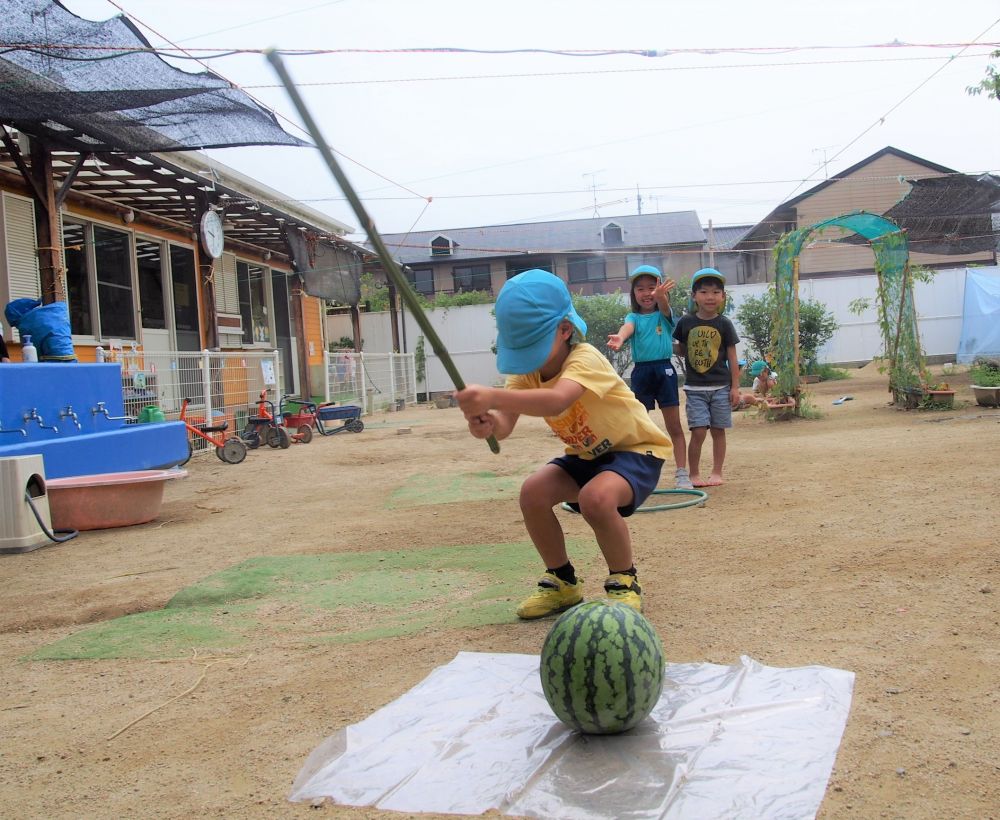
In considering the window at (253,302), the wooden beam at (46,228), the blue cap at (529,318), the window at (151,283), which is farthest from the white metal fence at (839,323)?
the blue cap at (529,318)

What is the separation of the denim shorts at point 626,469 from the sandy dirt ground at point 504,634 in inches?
19.0

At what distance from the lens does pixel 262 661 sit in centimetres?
301

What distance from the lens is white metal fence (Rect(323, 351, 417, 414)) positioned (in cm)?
1658

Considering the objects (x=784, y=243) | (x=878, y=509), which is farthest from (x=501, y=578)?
(x=784, y=243)

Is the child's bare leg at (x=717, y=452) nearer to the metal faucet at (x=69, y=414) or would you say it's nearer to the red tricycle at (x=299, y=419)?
the metal faucet at (x=69, y=414)

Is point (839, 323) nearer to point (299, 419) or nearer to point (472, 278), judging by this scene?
point (472, 278)

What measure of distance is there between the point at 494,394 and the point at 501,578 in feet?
4.99

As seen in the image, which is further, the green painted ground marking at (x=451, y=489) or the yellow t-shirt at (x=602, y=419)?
the green painted ground marking at (x=451, y=489)

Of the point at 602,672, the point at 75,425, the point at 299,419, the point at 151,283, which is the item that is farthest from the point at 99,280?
the point at 602,672

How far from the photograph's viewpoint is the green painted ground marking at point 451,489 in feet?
21.1

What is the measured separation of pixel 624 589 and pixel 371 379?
16780mm

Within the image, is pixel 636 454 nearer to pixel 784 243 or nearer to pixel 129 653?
pixel 129 653

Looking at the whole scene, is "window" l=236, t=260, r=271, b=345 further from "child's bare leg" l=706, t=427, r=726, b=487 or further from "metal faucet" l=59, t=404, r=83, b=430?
"child's bare leg" l=706, t=427, r=726, b=487

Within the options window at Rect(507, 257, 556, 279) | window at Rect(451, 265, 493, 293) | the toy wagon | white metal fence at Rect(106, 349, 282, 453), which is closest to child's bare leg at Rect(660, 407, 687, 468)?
white metal fence at Rect(106, 349, 282, 453)
